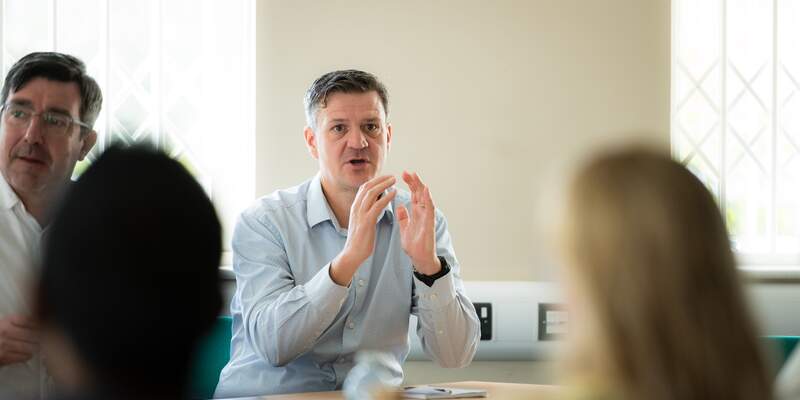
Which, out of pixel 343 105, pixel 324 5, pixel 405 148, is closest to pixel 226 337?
pixel 343 105

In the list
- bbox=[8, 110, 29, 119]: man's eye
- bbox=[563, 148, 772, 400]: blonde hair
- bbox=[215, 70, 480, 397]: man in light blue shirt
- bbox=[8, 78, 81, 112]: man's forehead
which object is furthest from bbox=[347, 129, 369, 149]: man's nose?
bbox=[563, 148, 772, 400]: blonde hair

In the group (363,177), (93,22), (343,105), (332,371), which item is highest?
(93,22)

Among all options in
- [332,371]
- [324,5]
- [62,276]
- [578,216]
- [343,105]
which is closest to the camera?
[62,276]

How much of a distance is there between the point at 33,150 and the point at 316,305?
0.83 m

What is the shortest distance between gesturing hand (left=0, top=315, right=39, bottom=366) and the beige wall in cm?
160

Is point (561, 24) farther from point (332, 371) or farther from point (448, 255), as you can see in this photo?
point (332, 371)

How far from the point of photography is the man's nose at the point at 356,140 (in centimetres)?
292

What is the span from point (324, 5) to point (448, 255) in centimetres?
121

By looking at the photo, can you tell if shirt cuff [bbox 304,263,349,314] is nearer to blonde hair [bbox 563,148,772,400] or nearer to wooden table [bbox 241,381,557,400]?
wooden table [bbox 241,381,557,400]

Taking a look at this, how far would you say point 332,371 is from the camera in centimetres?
279

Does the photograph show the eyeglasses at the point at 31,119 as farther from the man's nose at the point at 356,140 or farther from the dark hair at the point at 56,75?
the man's nose at the point at 356,140

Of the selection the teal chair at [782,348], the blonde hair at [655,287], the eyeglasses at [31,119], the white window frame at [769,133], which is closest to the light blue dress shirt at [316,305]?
the eyeglasses at [31,119]

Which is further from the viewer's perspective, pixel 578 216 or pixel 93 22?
pixel 93 22

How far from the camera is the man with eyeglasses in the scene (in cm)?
233
